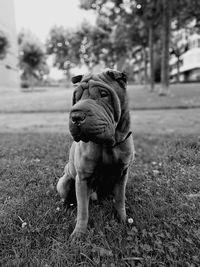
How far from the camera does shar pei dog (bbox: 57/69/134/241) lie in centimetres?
163

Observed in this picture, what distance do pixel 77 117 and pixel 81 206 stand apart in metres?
0.98

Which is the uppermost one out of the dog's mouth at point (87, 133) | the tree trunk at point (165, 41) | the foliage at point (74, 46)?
the foliage at point (74, 46)

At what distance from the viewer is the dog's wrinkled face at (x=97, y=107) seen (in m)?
1.61

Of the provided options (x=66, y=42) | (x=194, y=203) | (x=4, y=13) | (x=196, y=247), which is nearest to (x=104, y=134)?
(x=196, y=247)

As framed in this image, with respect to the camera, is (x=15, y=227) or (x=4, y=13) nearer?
(x=15, y=227)

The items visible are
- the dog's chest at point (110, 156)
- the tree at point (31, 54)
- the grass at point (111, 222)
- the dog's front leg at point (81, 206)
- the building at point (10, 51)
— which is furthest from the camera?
the tree at point (31, 54)

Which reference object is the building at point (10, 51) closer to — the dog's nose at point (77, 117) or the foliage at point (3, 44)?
the foliage at point (3, 44)

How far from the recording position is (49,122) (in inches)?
367

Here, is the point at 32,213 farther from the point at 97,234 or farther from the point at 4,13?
the point at 4,13

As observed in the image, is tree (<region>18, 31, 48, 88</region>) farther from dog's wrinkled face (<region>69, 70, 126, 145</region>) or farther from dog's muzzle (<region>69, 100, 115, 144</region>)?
dog's muzzle (<region>69, 100, 115, 144</region>)

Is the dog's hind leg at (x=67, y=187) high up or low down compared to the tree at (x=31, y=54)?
down

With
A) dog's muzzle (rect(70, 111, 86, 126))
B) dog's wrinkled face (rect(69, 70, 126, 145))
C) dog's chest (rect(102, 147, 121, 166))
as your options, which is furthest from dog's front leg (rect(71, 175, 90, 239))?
dog's muzzle (rect(70, 111, 86, 126))

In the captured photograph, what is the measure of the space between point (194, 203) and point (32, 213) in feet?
6.03

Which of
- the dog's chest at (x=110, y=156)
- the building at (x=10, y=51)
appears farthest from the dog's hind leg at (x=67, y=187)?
the building at (x=10, y=51)
